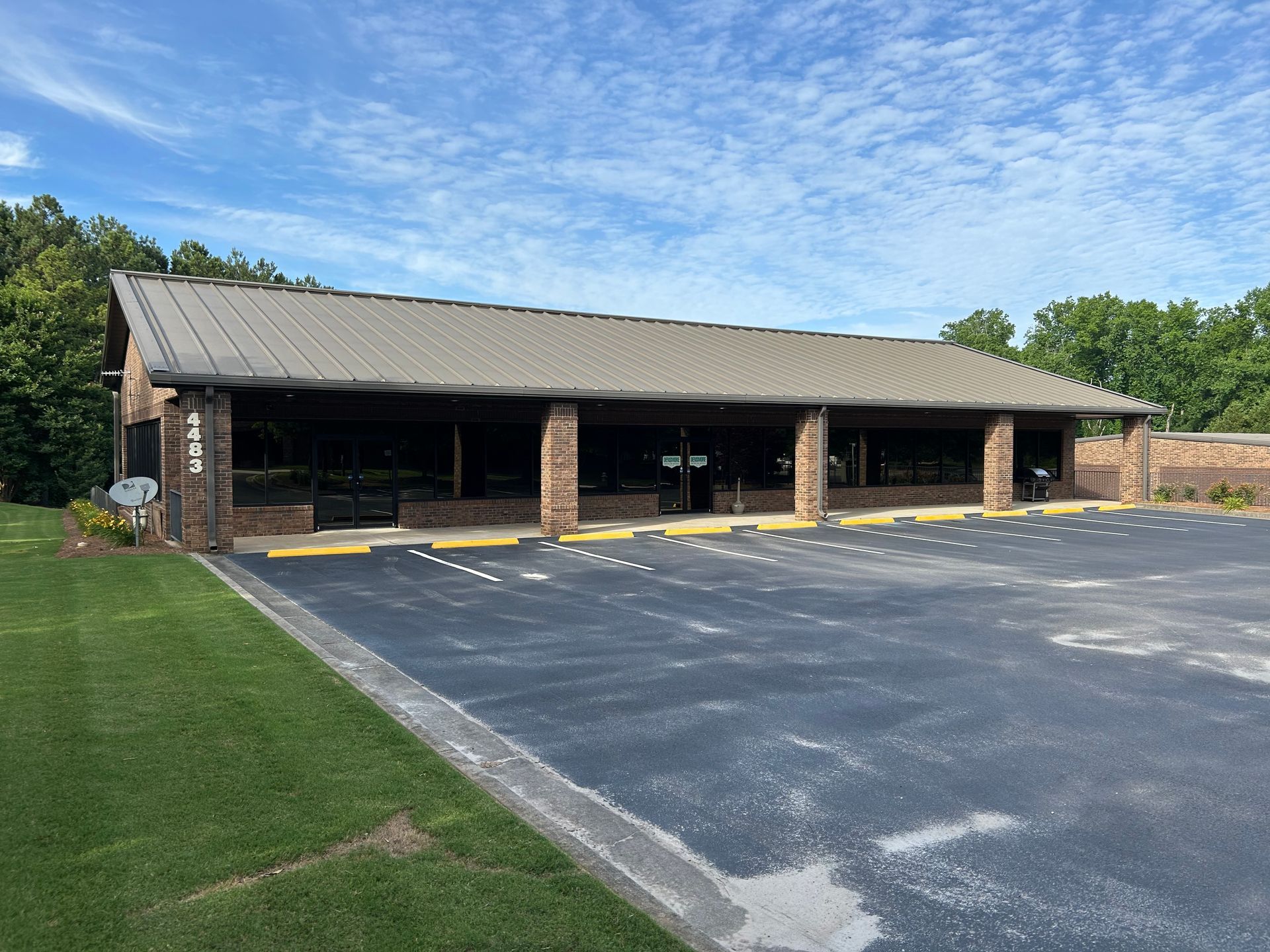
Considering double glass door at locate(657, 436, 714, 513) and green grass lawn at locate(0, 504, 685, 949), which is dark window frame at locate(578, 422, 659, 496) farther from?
green grass lawn at locate(0, 504, 685, 949)

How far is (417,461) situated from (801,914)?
19064mm

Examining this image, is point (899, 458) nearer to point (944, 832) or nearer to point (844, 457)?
point (844, 457)

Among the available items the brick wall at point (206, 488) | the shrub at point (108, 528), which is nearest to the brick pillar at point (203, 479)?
the brick wall at point (206, 488)

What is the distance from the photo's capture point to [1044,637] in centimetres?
992

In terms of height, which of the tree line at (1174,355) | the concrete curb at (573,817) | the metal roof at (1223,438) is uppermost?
the tree line at (1174,355)

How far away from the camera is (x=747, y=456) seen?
1058 inches

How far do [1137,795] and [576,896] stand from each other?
3.78 metres

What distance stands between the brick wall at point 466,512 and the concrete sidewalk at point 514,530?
26cm

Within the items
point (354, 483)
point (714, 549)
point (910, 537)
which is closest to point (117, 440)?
point (354, 483)

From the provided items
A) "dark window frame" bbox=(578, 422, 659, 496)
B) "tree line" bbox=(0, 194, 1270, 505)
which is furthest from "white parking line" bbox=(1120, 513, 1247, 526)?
"tree line" bbox=(0, 194, 1270, 505)

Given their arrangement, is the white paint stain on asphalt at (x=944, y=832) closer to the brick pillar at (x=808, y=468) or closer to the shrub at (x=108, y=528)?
the shrub at (x=108, y=528)

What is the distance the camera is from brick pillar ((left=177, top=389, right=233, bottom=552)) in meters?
16.2

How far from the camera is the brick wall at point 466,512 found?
21.8 meters

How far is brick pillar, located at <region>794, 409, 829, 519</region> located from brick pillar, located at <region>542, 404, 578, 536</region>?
23.2ft
